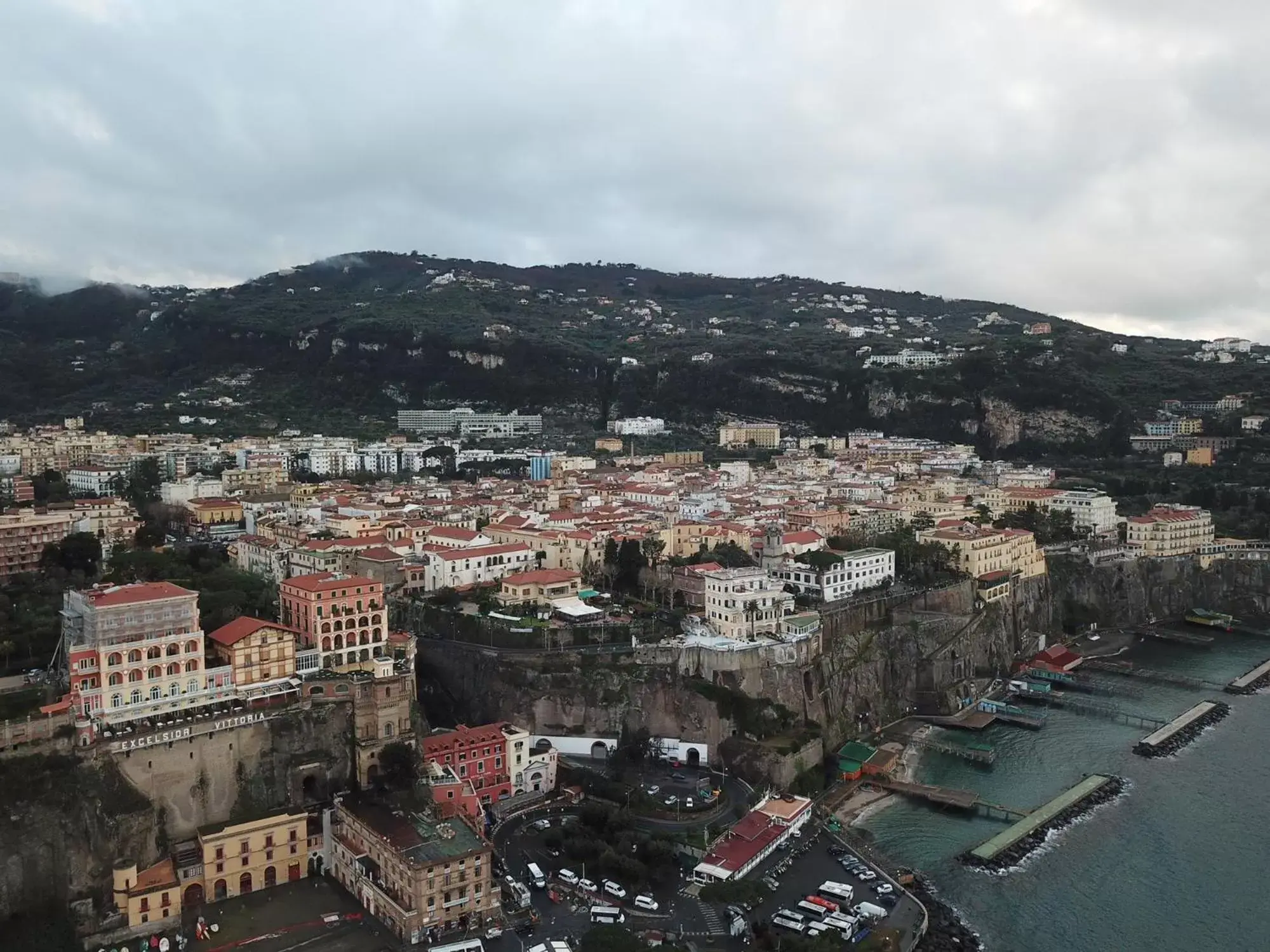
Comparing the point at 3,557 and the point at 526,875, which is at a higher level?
the point at 3,557

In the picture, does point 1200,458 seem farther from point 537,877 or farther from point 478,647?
point 537,877

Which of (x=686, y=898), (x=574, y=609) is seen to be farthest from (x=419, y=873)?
(x=574, y=609)

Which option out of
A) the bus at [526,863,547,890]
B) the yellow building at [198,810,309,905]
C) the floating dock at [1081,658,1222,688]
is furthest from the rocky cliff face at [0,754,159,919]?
the floating dock at [1081,658,1222,688]

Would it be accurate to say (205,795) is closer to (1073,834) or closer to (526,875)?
(526,875)

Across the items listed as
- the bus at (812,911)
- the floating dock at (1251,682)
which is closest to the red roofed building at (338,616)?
the bus at (812,911)

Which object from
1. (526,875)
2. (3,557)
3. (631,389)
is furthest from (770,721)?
(631,389)

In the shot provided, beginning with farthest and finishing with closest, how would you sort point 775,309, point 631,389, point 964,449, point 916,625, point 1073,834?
1. point 775,309
2. point 631,389
3. point 964,449
4. point 916,625
5. point 1073,834

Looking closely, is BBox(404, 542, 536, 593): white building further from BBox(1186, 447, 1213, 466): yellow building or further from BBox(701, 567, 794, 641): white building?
BBox(1186, 447, 1213, 466): yellow building
